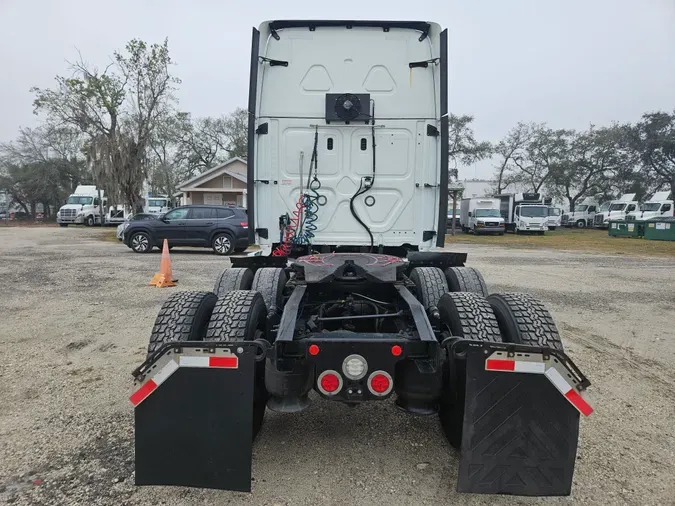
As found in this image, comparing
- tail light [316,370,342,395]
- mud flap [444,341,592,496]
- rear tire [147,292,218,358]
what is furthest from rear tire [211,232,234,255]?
mud flap [444,341,592,496]

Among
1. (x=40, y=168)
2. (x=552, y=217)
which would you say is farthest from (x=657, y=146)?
(x=40, y=168)

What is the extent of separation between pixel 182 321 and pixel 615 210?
39.7 metres

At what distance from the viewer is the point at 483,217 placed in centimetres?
2986

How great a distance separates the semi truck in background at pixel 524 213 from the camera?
3008 centimetres

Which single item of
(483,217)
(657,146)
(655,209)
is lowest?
(483,217)

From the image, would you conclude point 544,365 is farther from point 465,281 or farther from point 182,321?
point 182,321

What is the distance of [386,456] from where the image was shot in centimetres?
298

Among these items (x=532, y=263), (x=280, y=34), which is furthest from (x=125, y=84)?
(x=280, y=34)

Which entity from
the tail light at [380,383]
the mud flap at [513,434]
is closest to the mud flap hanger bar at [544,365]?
the mud flap at [513,434]

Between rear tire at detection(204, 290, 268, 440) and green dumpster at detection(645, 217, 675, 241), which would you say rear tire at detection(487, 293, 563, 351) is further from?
A: green dumpster at detection(645, 217, 675, 241)

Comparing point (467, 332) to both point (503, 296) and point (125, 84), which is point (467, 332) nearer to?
point (503, 296)

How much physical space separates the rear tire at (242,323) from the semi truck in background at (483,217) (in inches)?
1114

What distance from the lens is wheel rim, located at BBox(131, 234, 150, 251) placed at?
50.5 feet

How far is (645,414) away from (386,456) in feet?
7.04
